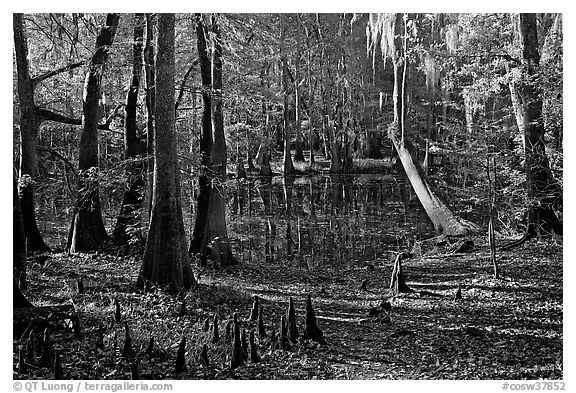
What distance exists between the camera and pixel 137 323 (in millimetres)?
5891

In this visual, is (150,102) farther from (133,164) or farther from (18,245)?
(18,245)

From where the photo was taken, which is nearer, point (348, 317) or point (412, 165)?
point (348, 317)

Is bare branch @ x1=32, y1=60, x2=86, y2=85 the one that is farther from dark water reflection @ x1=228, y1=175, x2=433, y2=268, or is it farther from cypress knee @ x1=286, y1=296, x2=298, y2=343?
cypress knee @ x1=286, y1=296, x2=298, y2=343

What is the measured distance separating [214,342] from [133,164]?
1.95 meters

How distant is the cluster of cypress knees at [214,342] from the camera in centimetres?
572

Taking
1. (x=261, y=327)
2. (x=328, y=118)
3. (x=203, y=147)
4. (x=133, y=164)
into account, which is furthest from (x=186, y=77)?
(x=261, y=327)

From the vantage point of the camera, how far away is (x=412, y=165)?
6129 mm

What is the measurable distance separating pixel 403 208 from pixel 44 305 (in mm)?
3654

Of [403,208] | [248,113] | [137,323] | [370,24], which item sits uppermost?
[370,24]

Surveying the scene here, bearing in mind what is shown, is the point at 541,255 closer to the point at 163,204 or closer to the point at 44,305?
the point at 163,204

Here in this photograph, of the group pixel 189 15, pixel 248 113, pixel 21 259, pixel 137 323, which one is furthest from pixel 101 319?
pixel 189 15

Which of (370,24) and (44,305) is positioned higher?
(370,24)

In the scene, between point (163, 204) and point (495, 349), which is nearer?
point (495, 349)

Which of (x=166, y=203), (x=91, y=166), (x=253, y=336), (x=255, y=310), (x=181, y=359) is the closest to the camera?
(x=181, y=359)
